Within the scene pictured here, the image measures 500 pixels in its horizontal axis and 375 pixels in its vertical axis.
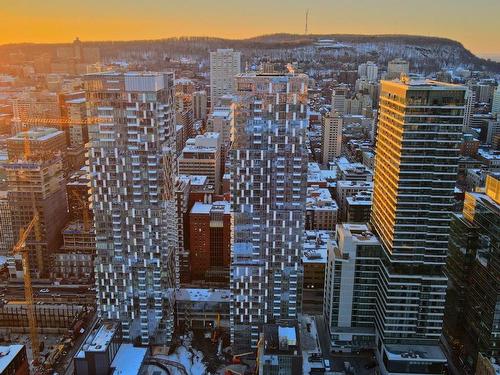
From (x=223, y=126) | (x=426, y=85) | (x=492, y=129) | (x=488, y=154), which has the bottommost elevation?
→ (x=488, y=154)

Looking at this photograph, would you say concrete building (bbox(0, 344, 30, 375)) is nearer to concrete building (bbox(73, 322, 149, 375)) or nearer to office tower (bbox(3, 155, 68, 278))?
concrete building (bbox(73, 322, 149, 375))

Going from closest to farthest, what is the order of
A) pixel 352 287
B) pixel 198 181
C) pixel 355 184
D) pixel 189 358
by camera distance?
pixel 189 358
pixel 352 287
pixel 198 181
pixel 355 184

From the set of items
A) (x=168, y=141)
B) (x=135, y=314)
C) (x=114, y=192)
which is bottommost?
(x=135, y=314)

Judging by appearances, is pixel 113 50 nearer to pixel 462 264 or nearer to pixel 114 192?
pixel 114 192

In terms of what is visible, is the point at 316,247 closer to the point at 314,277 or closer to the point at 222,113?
the point at 314,277

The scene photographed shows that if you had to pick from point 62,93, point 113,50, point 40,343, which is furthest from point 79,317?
point 62,93

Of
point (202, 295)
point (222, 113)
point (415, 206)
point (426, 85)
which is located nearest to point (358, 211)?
point (202, 295)

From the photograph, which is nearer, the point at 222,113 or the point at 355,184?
the point at 355,184
